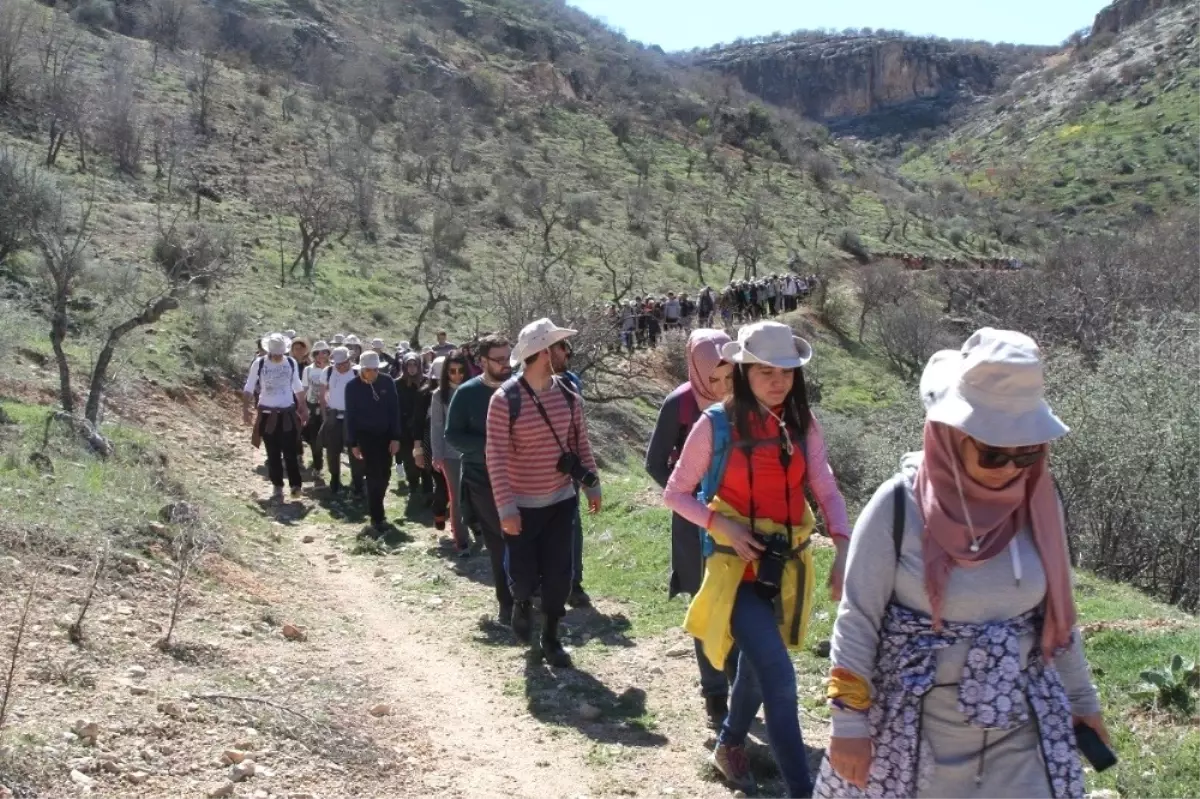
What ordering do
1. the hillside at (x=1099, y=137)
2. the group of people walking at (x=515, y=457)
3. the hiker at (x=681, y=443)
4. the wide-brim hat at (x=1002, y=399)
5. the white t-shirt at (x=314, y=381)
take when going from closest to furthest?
the wide-brim hat at (x=1002, y=399), the hiker at (x=681, y=443), the group of people walking at (x=515, y=457), the white t-shirt at (x=314, y=381), the hillside at (x=1099, y=137)

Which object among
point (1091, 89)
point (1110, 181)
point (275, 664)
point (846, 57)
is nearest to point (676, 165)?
point (1110, 181)

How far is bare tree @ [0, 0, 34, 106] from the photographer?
30984mm

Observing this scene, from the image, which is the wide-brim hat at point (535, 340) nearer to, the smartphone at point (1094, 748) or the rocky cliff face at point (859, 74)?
the smartphone at point (1094, 748)

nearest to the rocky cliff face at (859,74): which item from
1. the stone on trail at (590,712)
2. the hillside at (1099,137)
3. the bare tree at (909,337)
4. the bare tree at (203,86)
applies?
the hillside at (1099,137)

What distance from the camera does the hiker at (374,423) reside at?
951 centimetres

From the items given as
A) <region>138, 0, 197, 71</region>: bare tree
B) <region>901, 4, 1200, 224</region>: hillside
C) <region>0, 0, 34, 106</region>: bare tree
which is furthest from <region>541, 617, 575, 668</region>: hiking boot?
<region>901, 4, 1200, 224</region>: hillside

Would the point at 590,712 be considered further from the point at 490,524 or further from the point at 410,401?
the point at 410,401

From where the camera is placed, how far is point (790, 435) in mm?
3688

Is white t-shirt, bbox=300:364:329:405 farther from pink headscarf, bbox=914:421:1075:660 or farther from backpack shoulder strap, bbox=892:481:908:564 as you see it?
pink headscarf, bbox=914:421:1075:660

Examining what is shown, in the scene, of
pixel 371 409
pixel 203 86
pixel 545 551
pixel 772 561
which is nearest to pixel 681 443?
pixel 545 551

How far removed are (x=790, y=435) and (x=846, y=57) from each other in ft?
416

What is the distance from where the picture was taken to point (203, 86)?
38.2m

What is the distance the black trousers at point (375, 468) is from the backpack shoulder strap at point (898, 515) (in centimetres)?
757

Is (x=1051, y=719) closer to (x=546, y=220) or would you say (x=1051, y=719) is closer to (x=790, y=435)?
(x=790, y=435)
